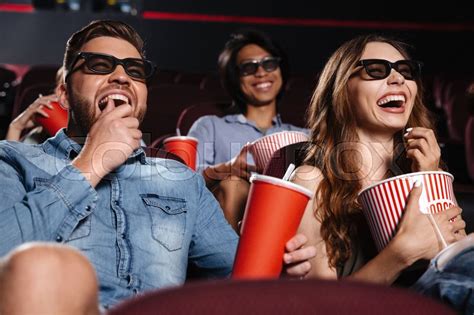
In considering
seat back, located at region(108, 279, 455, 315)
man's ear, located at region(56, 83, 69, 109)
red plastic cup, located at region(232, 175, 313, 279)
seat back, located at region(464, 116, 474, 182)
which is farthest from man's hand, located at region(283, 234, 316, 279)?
seat back, located at region(464, 116, 474, 182)

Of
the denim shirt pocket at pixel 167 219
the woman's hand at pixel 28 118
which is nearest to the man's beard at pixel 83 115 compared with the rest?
the denim shirt pocket at pixel 167 219

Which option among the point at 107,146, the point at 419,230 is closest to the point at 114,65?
the point at 107,146

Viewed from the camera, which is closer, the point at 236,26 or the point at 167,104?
the point at 167,104

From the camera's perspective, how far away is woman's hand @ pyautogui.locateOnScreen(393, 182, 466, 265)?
0.91m

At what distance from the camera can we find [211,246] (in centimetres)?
105

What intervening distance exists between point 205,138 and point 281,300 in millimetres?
1519

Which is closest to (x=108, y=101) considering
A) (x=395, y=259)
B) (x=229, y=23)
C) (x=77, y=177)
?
(x=77, y=177)

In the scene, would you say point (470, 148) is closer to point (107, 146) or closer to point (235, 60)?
point (235, 60)

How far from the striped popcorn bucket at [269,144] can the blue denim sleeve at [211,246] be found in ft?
1.15

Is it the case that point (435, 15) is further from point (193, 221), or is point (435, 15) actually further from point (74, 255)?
point (74, 255)

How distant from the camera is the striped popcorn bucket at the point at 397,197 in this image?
913 millimetres

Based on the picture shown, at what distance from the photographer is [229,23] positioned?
448 centimetres

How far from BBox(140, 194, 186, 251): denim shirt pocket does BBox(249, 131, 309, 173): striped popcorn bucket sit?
15.4 inches

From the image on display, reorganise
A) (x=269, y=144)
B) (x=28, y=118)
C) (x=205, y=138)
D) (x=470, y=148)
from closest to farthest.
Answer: (x=269, y=144) → (x=28, y=118) → (x=205, y=138) → (x=470, y=148)
